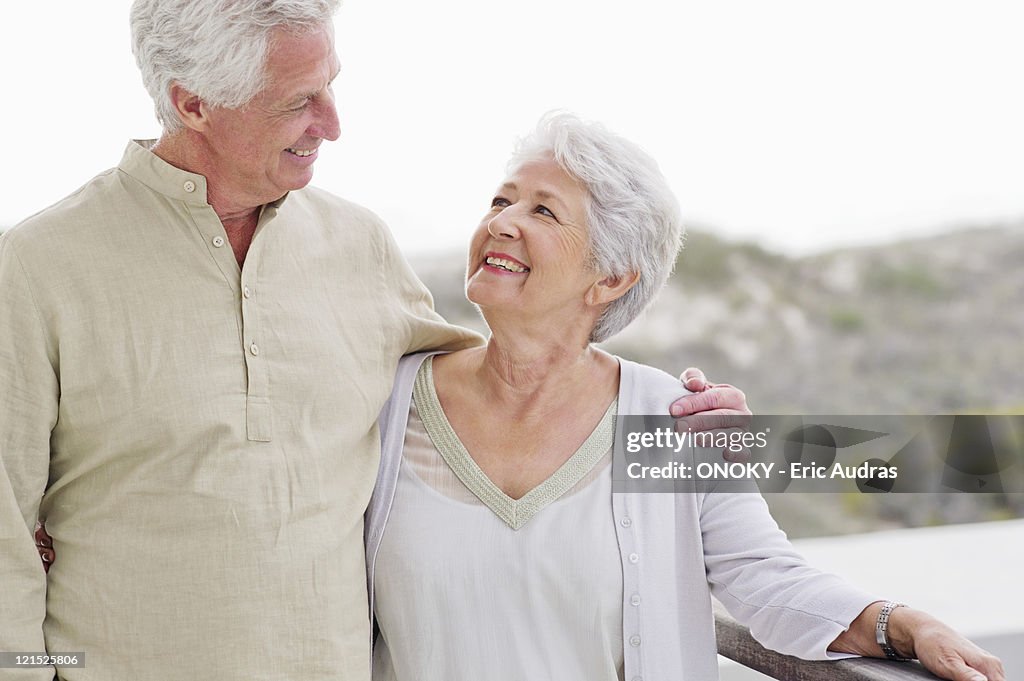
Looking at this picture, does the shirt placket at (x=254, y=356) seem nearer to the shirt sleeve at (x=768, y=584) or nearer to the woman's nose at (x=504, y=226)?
the woman's nose at (x=504, y=226)

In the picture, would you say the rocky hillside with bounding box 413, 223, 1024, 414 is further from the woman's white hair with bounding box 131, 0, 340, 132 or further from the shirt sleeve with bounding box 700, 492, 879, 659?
the woman's white hair with bounding box 131, 0, 340, 132

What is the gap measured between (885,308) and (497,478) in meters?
10.5

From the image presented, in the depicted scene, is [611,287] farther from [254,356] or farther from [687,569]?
[254,356]

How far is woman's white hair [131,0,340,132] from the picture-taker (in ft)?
4.94

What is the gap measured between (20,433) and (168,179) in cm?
43

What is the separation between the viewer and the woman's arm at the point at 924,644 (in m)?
1.42

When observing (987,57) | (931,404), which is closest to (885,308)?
(931,404)

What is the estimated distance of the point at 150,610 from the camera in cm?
151

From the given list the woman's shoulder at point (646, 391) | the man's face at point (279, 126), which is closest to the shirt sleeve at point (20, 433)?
the man's face at point (279, 126)

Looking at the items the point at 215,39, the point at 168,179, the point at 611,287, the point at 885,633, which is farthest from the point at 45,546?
the point at 885,633

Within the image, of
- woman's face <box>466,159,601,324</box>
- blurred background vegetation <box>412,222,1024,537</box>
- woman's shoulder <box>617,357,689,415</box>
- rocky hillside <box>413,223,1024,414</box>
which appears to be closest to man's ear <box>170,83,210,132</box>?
woman's face <box>466,159,601,324</box>

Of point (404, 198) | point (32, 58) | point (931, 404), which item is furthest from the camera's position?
point (931, 404)

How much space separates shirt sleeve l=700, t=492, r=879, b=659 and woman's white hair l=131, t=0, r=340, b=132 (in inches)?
41.2

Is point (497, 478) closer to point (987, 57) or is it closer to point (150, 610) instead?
point (150, 610)
